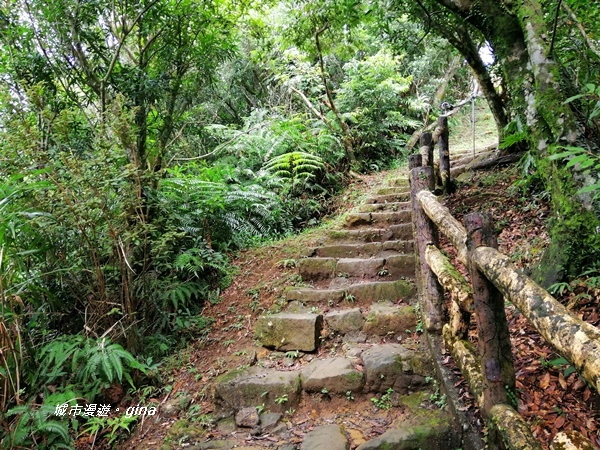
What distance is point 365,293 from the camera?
3529 millimetres

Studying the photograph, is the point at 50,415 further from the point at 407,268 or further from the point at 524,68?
the point at 524,68

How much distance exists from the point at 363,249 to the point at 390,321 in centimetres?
134

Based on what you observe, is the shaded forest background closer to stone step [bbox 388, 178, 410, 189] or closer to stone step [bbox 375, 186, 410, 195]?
stone step [bbox 375, 186, 410, 195]

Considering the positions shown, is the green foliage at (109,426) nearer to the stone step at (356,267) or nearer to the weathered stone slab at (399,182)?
the stone step at (356,267)

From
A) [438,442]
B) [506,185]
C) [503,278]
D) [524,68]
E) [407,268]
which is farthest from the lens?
[506,185]

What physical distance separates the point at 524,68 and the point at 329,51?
4.89 meters

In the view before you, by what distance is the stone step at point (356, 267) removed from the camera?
380 centimetres

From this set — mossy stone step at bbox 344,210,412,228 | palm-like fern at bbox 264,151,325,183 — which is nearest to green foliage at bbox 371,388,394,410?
mossy stone step at bbox 344,210,412,228

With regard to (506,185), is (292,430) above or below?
below

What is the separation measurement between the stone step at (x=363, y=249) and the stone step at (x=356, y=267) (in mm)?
227

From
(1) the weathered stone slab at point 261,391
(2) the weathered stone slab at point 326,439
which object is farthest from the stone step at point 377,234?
(2) the weathered stone slab at point 326,439

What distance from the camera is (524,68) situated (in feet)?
9.50

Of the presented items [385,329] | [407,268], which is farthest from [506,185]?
[385,329]

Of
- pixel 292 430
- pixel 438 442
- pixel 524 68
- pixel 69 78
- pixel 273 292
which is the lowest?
pixel 292 430
